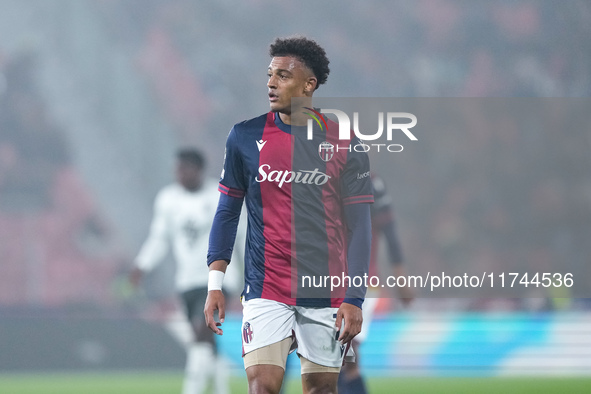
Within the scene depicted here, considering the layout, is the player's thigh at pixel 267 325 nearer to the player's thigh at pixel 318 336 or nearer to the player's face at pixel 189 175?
the player's thigh at pixel 318 336

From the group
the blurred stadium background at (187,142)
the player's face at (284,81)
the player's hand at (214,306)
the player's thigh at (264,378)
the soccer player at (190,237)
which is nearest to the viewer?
the player's thigh at (264,378)

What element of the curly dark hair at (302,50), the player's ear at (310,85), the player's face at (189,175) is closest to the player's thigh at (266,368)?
the player's ear at (310,85)

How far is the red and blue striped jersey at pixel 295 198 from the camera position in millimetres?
3541

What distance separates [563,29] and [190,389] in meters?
10.0

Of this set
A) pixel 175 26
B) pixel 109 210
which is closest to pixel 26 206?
pixel 109 210

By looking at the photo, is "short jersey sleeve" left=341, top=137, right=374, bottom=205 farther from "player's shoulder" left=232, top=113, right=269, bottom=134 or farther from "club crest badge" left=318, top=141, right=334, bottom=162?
"player's shoulder" left=232, top=113, right=269, bottom=134

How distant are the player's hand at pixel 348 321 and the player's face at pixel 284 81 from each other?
0.85 metres

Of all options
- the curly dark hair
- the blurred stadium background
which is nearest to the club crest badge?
the curly dark hair

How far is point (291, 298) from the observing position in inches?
138

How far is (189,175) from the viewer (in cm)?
718

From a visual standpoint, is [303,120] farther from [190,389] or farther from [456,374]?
[456,374]

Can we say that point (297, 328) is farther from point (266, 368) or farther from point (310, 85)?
point (310, 85)

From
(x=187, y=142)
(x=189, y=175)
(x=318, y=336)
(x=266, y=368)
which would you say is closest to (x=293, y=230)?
(x=318, y=336)

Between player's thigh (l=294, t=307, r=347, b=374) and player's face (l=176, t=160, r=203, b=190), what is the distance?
3.77 meters
